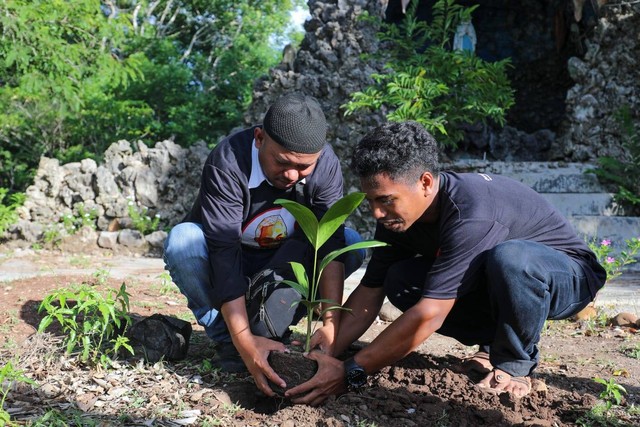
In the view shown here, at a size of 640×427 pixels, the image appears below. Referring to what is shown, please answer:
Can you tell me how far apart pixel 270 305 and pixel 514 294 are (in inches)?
41.2

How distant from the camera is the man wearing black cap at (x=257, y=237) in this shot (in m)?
2.75

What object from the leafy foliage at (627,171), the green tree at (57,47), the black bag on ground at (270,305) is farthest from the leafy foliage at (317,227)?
the leafy foliage at (627,171)

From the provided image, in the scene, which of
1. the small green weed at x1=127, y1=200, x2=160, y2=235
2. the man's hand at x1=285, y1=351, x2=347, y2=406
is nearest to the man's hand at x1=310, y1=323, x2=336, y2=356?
the man's hand at x1=285, y1=351, x2=347, y2=406

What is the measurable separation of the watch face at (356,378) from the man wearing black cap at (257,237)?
21cm

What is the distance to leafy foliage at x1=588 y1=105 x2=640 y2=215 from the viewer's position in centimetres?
813

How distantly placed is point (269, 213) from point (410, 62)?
→ 4589mm

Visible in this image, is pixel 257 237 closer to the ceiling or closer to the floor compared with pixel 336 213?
closer to the floor

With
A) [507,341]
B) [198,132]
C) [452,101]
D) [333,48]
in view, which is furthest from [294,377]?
[198,132]

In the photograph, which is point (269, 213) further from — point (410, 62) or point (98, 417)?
point (410, 62)

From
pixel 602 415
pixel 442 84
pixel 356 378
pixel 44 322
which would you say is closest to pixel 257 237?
pixel 356 378

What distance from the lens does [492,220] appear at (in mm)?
2732

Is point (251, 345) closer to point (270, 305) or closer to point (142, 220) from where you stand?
point (270, 305)

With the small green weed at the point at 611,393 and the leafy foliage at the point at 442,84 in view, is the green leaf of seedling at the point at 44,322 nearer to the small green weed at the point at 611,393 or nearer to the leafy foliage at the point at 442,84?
the small green weed at the point at 611,393

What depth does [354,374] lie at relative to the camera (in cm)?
270
